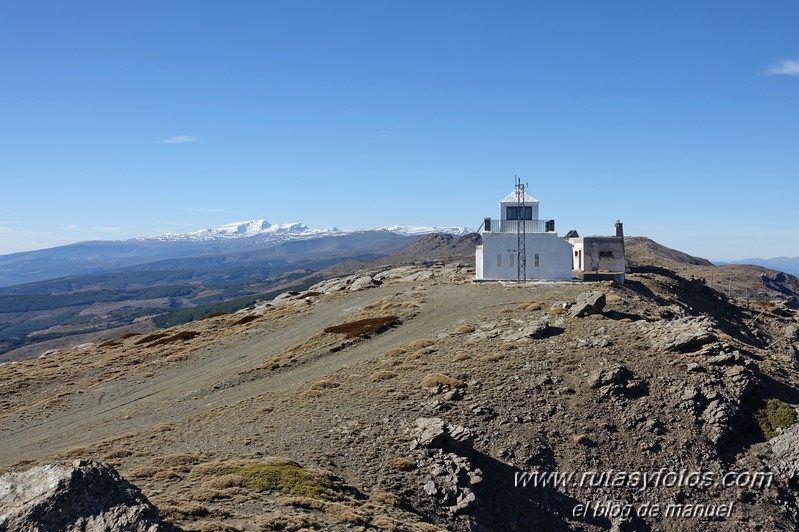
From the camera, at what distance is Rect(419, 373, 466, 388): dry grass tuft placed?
2780cm

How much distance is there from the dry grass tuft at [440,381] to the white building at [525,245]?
2950 cm

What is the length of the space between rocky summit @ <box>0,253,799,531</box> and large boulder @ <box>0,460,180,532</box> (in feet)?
0.13

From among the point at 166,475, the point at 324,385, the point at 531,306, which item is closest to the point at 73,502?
the point at 166,475

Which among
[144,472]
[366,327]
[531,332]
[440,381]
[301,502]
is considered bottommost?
[144,472]

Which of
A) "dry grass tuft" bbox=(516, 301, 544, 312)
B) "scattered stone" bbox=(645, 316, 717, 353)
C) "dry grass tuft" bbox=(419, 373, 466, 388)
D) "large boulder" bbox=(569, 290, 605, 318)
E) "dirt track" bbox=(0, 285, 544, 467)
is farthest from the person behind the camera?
"dry grass tuft" bbox=(516, 301, 544, 312)

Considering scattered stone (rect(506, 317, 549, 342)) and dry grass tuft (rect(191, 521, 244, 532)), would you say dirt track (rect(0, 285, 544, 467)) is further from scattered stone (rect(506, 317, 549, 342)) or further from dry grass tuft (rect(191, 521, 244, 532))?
dry grass tuft (rect(191, 521, 244, 532))

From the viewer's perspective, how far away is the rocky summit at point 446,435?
16.5 meters

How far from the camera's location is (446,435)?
72.8 feet

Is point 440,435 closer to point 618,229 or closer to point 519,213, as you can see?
point 519,213

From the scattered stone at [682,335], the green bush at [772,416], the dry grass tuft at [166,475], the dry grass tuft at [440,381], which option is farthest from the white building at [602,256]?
the dry grass tuft at [166,475]

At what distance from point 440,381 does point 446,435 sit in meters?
5.98

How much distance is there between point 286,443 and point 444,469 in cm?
662

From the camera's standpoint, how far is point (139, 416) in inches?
1264

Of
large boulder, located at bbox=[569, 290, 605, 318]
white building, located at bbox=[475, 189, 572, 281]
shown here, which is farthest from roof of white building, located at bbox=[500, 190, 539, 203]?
large boulder, located at bbox=[569, 290, 605, 318]
